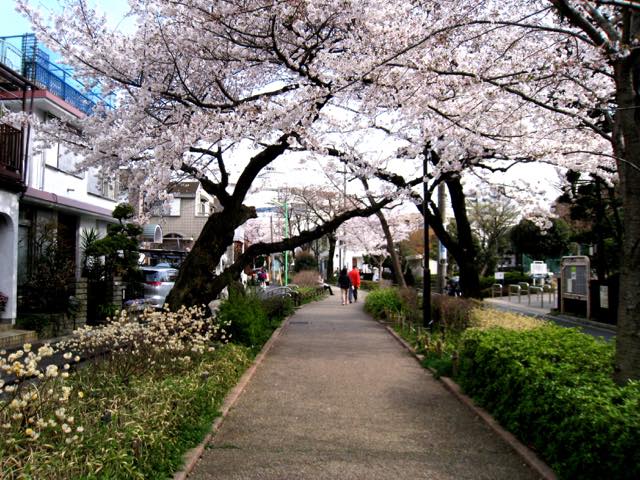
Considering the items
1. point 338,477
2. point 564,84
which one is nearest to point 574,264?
point 564,84

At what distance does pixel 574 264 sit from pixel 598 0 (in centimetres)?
1659

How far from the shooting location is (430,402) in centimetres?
701

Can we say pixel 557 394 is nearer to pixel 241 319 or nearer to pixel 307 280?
pixel 241 319

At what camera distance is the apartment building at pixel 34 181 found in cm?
1180

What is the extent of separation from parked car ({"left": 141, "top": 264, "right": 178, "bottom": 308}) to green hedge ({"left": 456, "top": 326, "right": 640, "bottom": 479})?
11696 mm

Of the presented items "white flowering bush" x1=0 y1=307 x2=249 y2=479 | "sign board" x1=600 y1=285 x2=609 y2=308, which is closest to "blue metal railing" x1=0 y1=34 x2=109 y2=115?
"white flowering bush" x1=0 y1=307 x2=249 y2=479

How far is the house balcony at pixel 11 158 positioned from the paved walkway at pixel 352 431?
22.5ft

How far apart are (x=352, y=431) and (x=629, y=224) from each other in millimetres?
3348

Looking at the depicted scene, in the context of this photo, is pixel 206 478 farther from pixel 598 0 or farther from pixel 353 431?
pixel 598 0

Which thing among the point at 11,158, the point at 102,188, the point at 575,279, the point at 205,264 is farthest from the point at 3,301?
the point at 575,279

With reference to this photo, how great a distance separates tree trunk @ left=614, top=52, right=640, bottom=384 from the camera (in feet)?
16.2

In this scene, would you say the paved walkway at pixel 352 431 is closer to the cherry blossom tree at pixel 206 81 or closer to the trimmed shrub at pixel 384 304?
the cherry blossom tree at pixel 206 81

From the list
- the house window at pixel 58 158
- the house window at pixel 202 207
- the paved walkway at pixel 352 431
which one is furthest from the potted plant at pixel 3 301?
the house window at pixel 202 207

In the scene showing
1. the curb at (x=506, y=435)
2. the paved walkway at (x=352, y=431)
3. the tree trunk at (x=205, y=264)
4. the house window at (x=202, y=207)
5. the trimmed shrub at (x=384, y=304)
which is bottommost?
the paved walkway at (x=352, y=431)
